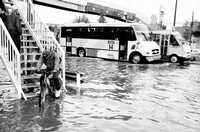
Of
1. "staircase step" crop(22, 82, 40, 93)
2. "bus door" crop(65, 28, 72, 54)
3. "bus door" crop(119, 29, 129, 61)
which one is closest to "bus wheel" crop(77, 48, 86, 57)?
"bus door" crop(65, 28, 72, 54)

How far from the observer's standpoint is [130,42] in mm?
18359

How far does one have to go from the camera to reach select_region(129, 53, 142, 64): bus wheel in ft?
59.2

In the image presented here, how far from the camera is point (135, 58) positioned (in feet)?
59.8

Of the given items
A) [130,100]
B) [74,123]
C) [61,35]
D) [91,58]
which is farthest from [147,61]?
[74,123]

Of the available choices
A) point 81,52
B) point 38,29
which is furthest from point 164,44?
point 38,29

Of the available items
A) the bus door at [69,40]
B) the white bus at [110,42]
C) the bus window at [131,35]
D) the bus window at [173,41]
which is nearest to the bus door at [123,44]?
the white bus at [110,42]

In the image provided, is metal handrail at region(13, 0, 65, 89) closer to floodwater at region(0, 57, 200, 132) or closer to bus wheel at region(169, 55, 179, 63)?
floodwater at region(0, 57, 200, 132)

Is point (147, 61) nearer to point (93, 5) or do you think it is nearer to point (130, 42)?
point (130, 42)

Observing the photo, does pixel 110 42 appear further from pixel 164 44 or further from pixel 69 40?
pixel 69 40

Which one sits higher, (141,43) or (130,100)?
(141,43)

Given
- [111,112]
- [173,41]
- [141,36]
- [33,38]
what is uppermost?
[141,36]

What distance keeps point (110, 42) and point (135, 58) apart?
105 inches

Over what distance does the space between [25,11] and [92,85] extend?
4065 millimetres

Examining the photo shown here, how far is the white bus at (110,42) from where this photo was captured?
1805 cm
